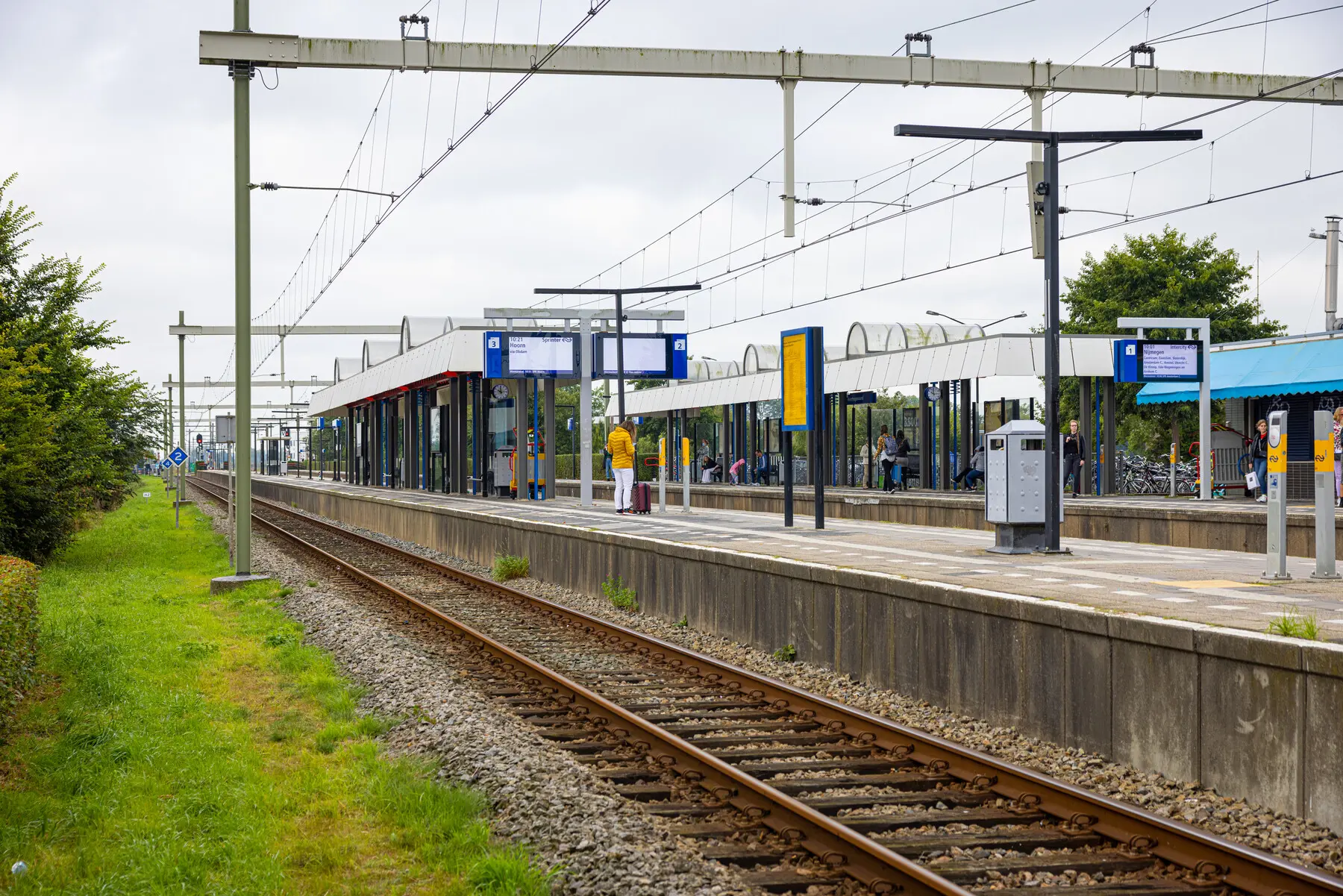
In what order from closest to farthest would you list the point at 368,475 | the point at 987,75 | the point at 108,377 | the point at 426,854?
the point at 426,854
the point at 987,75
the point at 108,377
the point at 368,475

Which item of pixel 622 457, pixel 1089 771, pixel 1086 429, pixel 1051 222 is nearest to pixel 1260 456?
pixel 1086 429

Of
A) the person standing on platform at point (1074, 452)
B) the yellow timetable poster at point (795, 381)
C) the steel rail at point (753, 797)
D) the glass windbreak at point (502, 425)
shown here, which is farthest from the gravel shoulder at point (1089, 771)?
the glass windbreak at point (502, 425)

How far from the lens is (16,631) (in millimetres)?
8891

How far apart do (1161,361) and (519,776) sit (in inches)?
924

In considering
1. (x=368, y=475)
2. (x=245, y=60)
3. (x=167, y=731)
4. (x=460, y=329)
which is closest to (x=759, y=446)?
(x=460, y=329)

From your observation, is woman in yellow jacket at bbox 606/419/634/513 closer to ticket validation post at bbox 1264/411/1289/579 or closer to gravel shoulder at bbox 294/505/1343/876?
gravel shoulder at bbox 294/505/1343/876

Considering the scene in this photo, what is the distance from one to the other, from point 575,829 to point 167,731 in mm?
3766

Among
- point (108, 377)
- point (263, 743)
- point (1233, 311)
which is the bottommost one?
point (263, 743)

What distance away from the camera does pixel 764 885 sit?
5434 mm

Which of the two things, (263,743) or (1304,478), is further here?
(1304,478)

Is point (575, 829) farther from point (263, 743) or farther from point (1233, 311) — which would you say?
point (1233, 311)

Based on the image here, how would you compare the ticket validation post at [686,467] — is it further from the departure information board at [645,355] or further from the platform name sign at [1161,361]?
the platform name sign at [1161,361]

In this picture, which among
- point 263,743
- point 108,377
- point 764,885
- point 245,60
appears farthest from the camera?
point 108,377

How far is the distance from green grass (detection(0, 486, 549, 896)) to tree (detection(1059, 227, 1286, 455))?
134 feet
